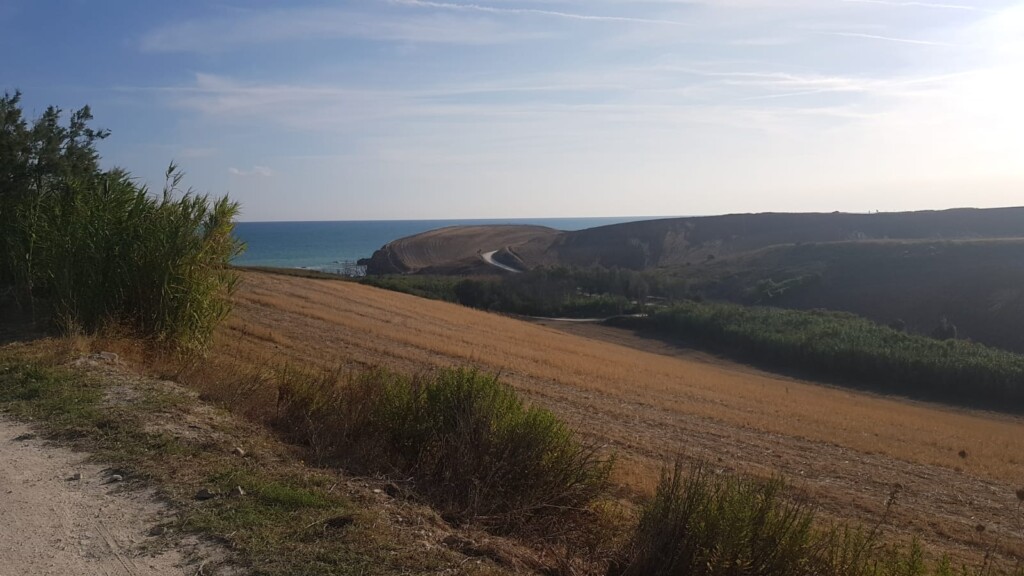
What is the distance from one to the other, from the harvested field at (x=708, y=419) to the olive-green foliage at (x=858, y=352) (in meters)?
7.47

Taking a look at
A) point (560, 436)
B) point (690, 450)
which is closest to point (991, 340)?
point (690, 450)

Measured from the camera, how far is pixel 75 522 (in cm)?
521

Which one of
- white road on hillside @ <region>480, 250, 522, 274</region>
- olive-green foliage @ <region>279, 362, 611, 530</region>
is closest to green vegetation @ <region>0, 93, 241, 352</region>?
olive-green foliage @ <region>279, 362, 611, 530</region>

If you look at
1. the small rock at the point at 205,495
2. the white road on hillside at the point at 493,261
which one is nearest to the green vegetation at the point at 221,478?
the small rock at the point at 205,495

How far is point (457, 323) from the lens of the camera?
111 feet

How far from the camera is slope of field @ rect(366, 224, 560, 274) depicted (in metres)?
93.8

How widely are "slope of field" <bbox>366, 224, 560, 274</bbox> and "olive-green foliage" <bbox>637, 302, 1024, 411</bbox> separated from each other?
1459 inches

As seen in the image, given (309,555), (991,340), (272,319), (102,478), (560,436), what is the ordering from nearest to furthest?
(309,555) → (102,478) → (560,436) → (272,319) → (991,340)

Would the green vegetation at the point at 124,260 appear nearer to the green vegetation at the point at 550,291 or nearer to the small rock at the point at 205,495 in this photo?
the small rock at the point at 205,495

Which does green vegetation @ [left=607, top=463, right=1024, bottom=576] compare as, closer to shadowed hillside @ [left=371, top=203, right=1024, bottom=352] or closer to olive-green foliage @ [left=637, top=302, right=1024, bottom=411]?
olive-green foliage @ [left=637, top=302, right=1024, bottom=411]

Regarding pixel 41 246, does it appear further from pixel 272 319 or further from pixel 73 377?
pixel 272 319

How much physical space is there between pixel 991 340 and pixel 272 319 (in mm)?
47598

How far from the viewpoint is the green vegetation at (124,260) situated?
40.2ft

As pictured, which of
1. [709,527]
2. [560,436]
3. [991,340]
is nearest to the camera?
[709,527]
